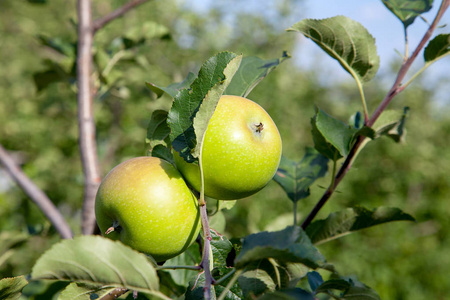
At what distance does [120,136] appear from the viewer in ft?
10.7

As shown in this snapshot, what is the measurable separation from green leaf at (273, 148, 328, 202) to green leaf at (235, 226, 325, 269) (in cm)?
49

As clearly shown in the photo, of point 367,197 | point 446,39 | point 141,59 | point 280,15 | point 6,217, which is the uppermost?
point 446,39

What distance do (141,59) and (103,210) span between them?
49.4 inches

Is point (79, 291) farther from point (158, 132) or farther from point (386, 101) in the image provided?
point (386, 101)

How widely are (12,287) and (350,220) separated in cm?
67

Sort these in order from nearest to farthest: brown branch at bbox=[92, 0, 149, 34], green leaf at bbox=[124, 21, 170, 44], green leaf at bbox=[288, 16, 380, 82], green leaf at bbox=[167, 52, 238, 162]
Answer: green leaf at bbox=[167, 52, 238, 162], green leaf at bbox=[288, 16, 380, 82], brown branch at bbox=[92, 0, 149, 34], green leaf at bbox=[124, 21, 170, 44]

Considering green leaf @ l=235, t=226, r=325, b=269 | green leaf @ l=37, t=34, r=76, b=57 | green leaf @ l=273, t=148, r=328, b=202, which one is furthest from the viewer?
green leaf @ l=37, t=34, r=76, b=57

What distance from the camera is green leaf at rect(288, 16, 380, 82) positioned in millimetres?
825

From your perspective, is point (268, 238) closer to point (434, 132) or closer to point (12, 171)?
point (12, 171)

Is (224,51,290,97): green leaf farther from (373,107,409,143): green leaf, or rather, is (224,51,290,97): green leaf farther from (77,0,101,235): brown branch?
(77,0,101,235): brown branch

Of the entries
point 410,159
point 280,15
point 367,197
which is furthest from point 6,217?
point 280,15

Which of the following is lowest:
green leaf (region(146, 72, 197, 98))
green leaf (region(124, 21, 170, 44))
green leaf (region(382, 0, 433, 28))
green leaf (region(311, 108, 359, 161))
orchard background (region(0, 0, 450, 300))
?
orchard background (region(0, 0, 450, 300))

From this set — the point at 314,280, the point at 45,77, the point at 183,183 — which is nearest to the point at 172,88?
the point at 183,183

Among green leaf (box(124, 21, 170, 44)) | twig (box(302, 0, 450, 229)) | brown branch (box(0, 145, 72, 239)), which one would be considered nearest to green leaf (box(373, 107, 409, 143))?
twig (box(302, 0, 450, 229))
